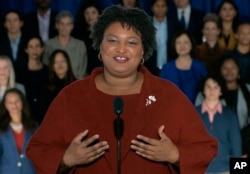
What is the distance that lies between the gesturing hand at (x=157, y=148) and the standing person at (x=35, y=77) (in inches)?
118

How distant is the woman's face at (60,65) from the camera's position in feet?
19.2

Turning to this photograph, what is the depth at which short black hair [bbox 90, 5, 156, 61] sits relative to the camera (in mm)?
2797

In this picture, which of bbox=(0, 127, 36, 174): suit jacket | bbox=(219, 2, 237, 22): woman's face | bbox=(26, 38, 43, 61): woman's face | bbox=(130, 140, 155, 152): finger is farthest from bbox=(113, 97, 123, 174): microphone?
bbox=(219, 2, 237, 22): woman's face

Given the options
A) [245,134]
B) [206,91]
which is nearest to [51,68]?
[206,91]

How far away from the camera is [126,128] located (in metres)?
2.71

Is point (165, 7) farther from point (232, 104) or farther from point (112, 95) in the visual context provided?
point (112, 95)

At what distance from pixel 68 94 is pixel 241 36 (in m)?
3.63

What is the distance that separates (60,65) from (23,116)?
2.54ft

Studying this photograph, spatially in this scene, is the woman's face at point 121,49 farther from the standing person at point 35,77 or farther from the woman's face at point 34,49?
the woman's face at point 34,49

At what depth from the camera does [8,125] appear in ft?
17.0

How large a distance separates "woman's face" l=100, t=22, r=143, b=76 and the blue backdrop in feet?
14.6

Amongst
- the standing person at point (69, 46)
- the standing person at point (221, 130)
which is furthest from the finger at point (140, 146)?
the standing person at point (69, 46)

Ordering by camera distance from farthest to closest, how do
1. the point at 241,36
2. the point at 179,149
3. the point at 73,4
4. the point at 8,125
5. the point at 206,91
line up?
the point at 73,4 → the point at 241,36 → the point at 206,91 → the point at 8,125 → the point at 179,149

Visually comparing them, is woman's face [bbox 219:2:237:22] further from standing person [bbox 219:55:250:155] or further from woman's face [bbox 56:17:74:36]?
woman's face [bbox 56:17:74:36]
